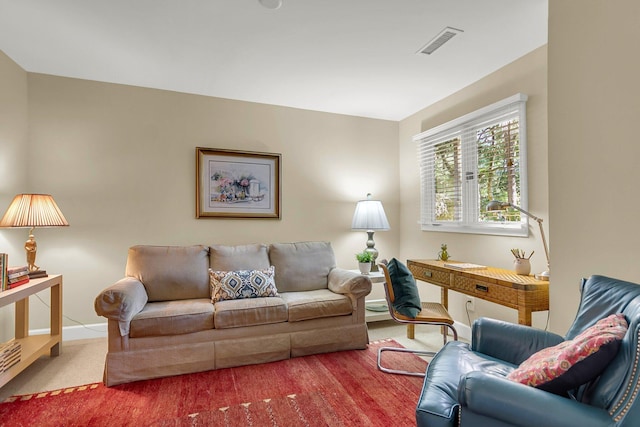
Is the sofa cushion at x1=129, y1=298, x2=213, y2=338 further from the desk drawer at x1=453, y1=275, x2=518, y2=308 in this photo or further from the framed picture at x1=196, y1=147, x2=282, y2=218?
the desk drawer at x1=453, y1=275, x2=518, y2=308

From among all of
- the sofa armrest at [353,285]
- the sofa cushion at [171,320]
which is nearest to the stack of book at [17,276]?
the sofa cushion at [171,320]

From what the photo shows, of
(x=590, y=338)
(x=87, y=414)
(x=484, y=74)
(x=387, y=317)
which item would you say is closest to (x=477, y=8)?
(x=484, y=74)

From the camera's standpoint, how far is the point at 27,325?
2.77 meters

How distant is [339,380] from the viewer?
240cm

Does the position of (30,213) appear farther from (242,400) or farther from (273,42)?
(273,42)

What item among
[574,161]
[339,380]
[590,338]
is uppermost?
[574,161]

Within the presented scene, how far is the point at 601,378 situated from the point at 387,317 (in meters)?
2.60

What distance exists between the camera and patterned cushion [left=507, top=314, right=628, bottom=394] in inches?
43.4

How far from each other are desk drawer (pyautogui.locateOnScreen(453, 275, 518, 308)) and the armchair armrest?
1.22m

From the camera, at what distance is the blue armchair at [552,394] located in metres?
1.03

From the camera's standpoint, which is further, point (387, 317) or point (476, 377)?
point (387, 317)

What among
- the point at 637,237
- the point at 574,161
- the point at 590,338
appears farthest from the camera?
the point at 574,161

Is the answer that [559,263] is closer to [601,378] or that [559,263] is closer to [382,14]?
[601,378]

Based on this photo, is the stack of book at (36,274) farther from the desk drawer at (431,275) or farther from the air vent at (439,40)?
the air vent at (439,40)
